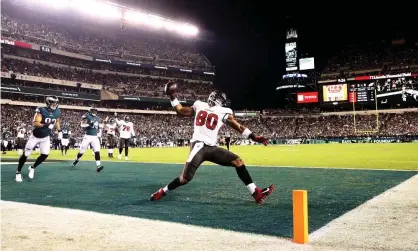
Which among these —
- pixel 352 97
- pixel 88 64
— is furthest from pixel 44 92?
pixel 352 97

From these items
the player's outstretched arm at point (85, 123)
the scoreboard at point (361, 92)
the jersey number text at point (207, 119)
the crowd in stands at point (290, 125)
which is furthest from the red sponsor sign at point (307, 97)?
the jersey number text at point (207, 119)

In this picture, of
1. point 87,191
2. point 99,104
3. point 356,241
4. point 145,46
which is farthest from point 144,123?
point 356,241

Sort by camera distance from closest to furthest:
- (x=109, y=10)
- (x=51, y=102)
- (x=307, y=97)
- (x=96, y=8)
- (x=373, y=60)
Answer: (x=51, y=102), (x=96, y=8), (x=109, y=10), (x=373, y=60), (x=307, y=97)

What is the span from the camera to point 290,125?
63.0m

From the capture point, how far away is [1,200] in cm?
705

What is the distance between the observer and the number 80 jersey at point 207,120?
20.8 feet

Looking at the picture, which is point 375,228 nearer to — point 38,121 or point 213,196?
point 213,196

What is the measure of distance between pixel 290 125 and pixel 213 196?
57540 mm

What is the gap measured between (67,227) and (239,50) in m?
57.7

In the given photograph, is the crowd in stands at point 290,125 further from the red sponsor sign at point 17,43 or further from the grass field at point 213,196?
the grass field at point 213,196

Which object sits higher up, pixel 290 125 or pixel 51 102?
pixel 51 102

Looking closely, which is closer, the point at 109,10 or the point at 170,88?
the point at 170,88

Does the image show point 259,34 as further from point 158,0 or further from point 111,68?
point 111,68

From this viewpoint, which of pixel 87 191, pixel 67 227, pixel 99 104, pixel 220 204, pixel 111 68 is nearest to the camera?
pixel 67 227
